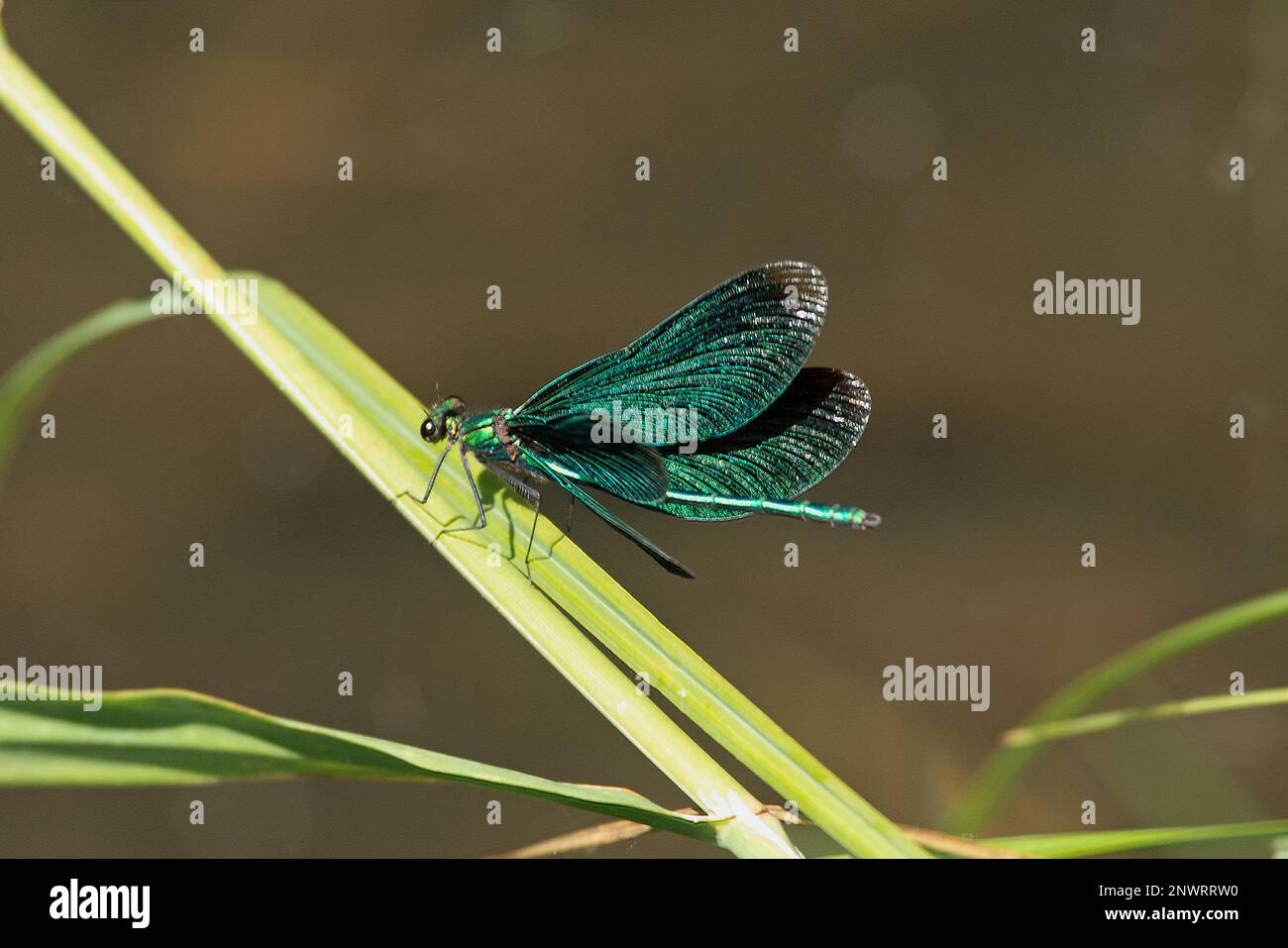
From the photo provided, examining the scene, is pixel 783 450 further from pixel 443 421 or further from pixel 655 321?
pixel 655 321

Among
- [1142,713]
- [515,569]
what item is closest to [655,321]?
[515,569]

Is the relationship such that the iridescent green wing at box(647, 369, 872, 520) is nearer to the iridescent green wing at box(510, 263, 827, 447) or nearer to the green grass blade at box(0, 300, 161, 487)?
the iridescent green wing at box(510, 263, 827, 447)

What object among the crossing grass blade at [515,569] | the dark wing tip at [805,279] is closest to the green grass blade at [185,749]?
the crossing grass blade at [515,569]

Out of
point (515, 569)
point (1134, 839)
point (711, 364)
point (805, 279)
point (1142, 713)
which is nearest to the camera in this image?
point (1134, 839)

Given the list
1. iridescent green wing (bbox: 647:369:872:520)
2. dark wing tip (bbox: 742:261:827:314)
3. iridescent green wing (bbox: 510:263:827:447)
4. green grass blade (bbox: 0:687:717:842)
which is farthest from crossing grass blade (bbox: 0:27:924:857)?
dark wing tip (bbox: 742:261:827:314)

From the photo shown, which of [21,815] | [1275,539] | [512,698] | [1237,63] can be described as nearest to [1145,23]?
[1237,63]

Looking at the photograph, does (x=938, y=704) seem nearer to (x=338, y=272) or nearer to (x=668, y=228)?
(x=668, y=228)
